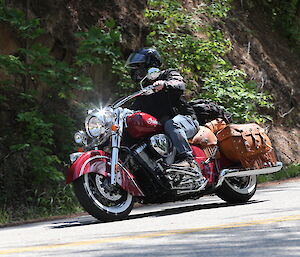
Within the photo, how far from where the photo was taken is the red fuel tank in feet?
26.4

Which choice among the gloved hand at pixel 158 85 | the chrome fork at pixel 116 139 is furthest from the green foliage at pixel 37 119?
the gloved hand at pixel 158 85

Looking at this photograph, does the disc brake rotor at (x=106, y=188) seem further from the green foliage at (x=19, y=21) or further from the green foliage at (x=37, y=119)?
the green foliage at (x=19, y=21)

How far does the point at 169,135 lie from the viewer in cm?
826

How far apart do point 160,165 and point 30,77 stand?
4.50 m

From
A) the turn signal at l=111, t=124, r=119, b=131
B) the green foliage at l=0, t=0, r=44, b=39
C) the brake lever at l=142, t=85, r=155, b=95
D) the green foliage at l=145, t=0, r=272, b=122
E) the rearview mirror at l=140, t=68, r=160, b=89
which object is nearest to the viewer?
the turn signal at l=111, t=124, r=119, b=131

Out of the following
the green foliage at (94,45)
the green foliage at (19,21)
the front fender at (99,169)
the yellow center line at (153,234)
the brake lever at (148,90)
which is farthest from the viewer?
the green foliage at (94,45)

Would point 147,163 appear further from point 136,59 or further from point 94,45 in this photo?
point 94,45

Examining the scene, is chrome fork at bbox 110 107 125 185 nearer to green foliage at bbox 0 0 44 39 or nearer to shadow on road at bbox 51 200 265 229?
shadow on road at bbox 51 200 265 229

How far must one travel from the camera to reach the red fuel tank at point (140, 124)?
8.05 m

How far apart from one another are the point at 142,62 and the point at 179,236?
139 inches

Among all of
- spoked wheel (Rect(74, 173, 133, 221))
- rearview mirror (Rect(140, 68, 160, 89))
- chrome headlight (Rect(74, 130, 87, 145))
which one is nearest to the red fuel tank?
rearview mirror (Rect(140, 68, 160, 89))

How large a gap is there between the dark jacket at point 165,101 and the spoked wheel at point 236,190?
131 cm

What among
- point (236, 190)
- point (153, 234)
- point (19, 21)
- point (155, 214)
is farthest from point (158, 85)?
point (19, 21)

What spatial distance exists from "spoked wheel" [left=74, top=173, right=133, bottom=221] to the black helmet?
1.61 m
